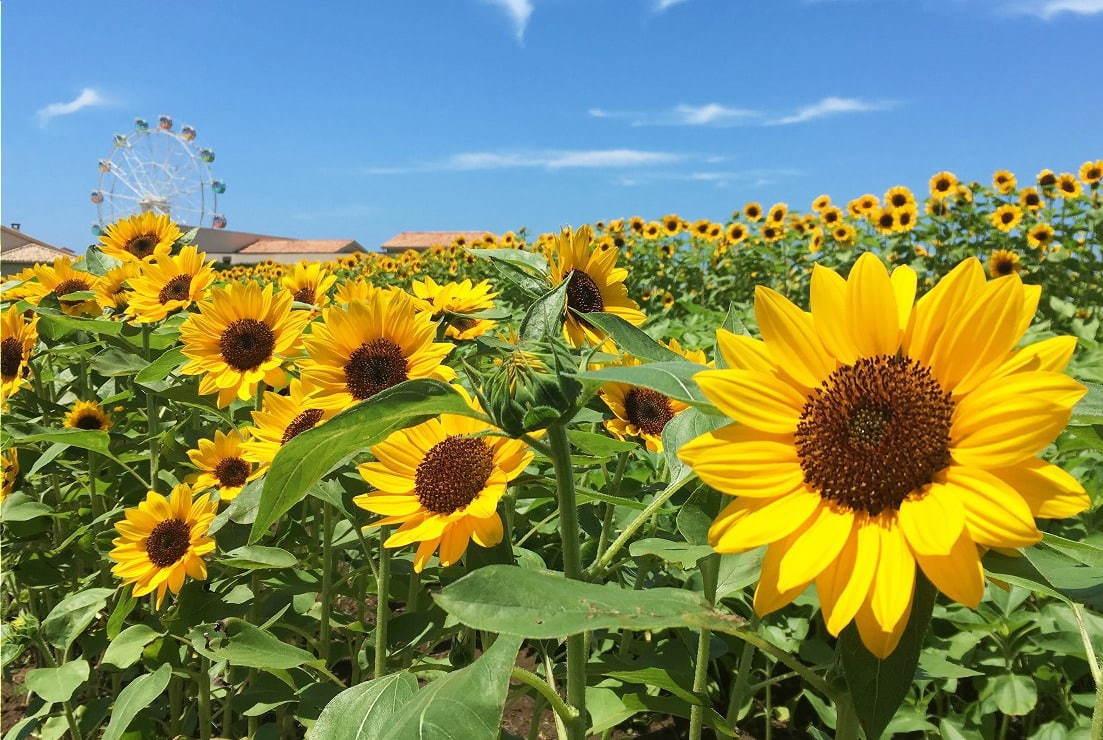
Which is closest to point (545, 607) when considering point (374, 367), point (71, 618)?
point (374, 367)

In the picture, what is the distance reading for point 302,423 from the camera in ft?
5.20

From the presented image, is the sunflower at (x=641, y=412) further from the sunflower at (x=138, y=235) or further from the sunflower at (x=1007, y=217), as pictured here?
the sunflower at (x=1007, y=217)

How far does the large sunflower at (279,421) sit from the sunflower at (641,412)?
598mm

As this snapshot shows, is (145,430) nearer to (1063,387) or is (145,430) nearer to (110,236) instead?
(110,236)

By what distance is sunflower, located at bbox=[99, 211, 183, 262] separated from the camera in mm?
2947

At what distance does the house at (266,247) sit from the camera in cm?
3881

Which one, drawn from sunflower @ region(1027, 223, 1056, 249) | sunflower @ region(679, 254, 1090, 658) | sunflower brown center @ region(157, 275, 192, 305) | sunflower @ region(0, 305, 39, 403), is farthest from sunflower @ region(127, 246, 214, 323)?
sunflower @ region(1027, 223, 1056, 249)

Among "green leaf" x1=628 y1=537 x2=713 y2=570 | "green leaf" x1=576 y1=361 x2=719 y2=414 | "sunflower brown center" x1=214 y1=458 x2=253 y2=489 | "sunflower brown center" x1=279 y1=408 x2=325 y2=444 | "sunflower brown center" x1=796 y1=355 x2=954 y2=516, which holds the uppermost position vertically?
"green leaf" x1=576 y1=361 x2=719 y2=414

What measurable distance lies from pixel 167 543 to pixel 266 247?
46.1m

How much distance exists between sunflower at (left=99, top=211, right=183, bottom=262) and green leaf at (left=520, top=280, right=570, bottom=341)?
2.42m

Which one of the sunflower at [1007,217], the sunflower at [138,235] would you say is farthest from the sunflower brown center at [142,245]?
the sunflower at [1007,217]

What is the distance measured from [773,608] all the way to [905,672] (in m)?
0.11

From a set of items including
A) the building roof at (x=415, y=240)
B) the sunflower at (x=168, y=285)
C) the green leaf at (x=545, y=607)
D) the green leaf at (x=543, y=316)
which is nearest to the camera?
the green leaf at (x=545, y=607)

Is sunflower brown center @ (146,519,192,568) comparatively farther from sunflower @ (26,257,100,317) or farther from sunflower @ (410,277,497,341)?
sunflower @ (26,257,100,317)
